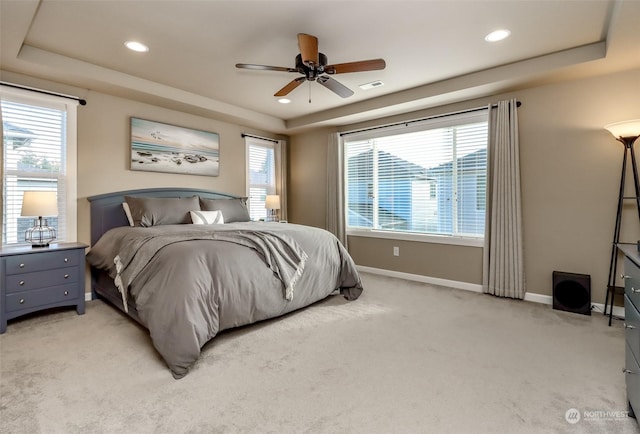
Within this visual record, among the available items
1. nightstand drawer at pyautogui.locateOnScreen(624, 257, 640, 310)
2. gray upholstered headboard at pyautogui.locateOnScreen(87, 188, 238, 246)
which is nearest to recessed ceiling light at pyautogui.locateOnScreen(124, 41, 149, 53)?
gray upholstered headboard at pyautogui.locateOnScreen(87, 188, 238, 246)

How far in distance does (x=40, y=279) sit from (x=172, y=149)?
2106 millimetres

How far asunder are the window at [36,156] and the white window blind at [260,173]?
240cm

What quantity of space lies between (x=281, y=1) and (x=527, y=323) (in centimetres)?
328

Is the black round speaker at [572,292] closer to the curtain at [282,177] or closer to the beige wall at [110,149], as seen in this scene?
the curtain at [282,177]

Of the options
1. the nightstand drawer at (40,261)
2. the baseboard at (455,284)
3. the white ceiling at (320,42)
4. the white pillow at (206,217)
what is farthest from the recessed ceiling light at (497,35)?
the nightstand drawer at (40,261)

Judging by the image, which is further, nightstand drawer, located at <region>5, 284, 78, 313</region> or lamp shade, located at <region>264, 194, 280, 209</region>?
lamp shade, located at <region>264, 194, 280, 209</region>

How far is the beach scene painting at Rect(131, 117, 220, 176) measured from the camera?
154 inches

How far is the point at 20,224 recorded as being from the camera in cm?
310

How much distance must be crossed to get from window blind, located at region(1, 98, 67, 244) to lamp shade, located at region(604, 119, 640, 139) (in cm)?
526

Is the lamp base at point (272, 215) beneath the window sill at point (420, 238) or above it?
above

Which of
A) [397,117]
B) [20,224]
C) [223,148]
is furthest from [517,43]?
[20,224]

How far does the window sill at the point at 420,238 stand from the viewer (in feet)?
12.9

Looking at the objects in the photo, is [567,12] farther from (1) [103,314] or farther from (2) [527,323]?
(1) [103,314]

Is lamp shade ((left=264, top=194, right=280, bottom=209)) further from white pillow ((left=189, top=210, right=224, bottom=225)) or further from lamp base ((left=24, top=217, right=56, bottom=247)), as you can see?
lamp base ((left=24, top=217, right=56, bottom=247))
